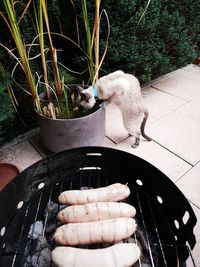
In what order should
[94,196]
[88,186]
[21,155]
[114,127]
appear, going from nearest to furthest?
[94,196] < [88,186] < [21,155] < [114,127]

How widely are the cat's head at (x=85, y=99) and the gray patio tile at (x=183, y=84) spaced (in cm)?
118

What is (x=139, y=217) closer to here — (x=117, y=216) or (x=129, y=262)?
(x=117, y=216)

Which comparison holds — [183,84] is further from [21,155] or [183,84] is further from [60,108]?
[21,155]

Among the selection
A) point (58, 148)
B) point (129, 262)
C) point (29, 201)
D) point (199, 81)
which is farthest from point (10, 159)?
point (199, 81)

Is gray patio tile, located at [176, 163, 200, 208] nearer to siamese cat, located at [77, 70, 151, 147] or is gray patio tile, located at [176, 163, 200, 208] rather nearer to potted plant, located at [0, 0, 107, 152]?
siamese cat, located at [77, 70, 151, 147]

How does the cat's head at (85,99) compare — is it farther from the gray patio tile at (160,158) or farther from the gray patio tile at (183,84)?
the gray patio tile at (183,84)

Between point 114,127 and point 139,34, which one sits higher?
point 139,34

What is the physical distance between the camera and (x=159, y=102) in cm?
221

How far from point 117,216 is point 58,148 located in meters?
0.80

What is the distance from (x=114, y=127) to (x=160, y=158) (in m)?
0.50

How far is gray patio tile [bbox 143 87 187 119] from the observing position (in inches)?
82.1

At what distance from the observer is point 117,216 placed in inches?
33.9

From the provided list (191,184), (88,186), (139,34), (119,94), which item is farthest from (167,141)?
(139,34)

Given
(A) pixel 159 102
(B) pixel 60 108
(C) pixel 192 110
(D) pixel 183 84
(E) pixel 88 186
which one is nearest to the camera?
(E) pixel 88 186
